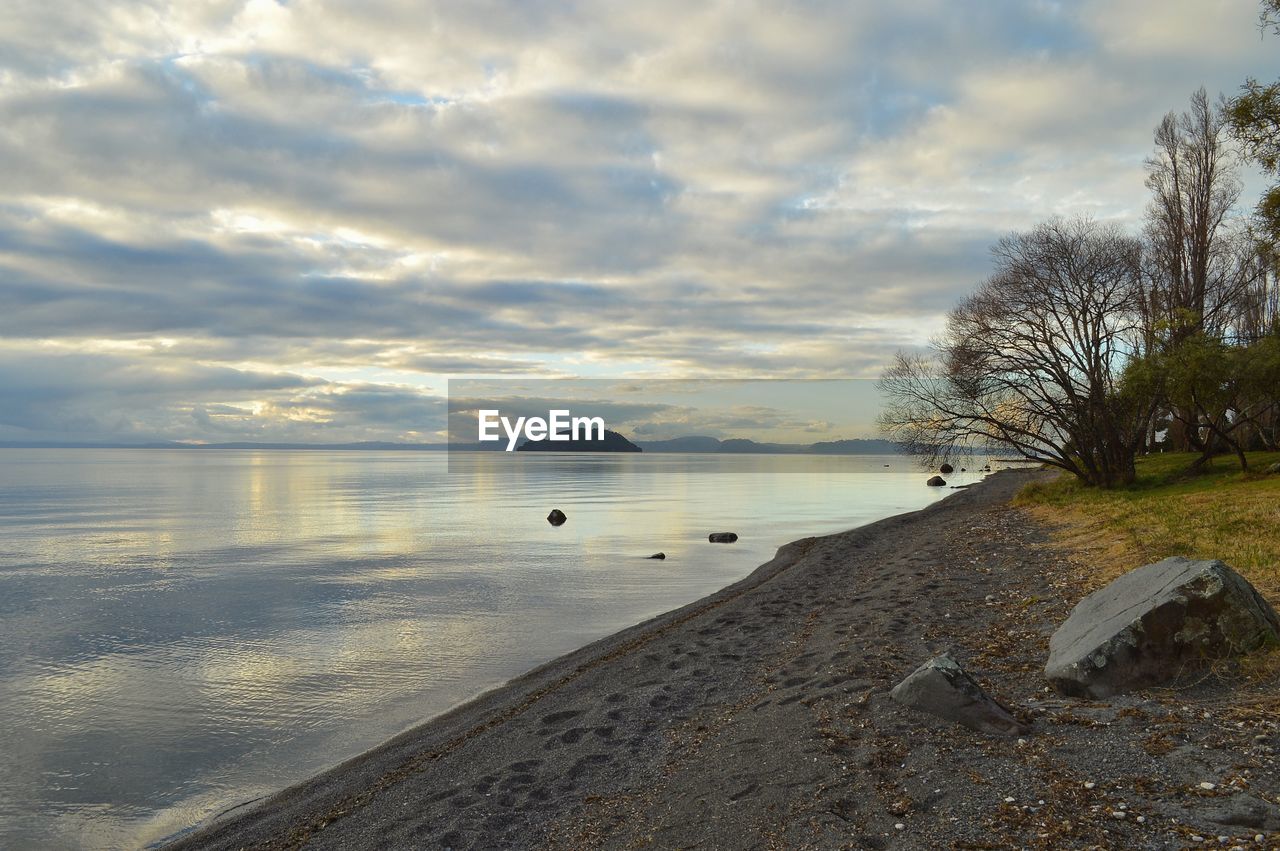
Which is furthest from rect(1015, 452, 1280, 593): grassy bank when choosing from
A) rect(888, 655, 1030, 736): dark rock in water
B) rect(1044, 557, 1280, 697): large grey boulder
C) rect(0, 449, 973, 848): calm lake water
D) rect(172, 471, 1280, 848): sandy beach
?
rect(0, 449, 973, 848): calm lake water

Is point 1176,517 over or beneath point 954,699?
over

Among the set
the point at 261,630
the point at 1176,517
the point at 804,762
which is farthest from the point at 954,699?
the point at 261,630

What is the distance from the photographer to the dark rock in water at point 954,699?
8539 millimetres

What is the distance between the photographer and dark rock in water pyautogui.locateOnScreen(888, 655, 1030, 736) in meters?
8.54

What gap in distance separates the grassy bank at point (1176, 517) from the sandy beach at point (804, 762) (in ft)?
10.3

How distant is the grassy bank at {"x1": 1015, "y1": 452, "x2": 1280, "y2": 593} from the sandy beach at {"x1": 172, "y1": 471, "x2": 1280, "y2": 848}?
313 centimetres

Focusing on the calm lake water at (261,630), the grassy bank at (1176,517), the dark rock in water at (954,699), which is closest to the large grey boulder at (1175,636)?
the dark rock in water at (954,699)

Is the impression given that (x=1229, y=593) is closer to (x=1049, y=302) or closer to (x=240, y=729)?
(x=240, y=729)

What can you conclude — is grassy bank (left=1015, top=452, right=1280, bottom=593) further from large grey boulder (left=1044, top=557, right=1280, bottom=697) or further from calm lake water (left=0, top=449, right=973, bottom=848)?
calm lake water (left=0, top=449, right=973, bottom=848)

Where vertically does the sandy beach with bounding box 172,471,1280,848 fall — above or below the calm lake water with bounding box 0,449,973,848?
above

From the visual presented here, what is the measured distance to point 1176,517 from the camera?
22.8m

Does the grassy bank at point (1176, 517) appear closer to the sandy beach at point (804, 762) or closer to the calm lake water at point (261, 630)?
the sandy beach at point (804, 762)

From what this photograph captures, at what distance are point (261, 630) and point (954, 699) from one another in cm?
Answer: 1862

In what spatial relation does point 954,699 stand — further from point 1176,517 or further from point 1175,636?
point 1176,517
